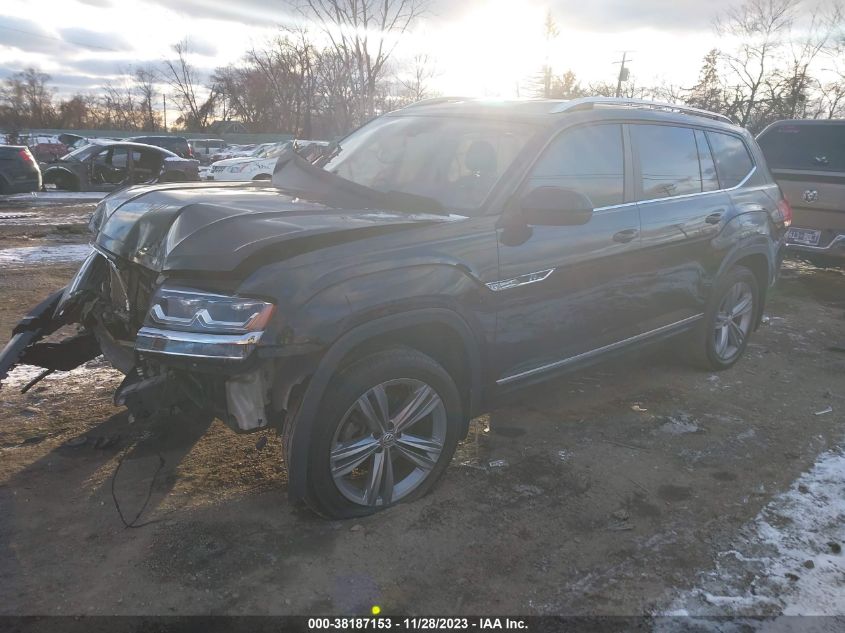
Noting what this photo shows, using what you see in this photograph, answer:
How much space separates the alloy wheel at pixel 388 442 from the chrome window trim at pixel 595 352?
50 centimetres

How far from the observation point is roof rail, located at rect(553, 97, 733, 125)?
3.72 m

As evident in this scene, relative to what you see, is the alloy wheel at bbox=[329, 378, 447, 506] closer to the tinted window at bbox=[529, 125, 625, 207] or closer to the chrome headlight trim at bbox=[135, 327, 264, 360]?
the chrome headlight trim at bbox=[135, 327, 264, 360]

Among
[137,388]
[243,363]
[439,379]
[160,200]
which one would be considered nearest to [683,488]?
[439,379]

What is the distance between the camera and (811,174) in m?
7.73

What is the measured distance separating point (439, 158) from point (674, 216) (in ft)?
5.43

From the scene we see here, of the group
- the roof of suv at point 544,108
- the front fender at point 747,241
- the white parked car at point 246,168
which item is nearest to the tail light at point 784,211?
the front fender at point 747,241

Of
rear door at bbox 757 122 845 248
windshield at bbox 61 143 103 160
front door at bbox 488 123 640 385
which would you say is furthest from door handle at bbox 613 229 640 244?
windshield at bbox 61 143 103 160

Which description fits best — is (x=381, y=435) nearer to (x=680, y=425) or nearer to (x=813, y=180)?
(x=680, y=425)

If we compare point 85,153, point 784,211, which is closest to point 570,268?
point 784,211

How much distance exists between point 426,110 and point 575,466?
2455 mm

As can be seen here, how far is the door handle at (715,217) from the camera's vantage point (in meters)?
4.43

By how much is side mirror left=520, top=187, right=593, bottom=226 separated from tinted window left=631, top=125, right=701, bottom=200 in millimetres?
1052

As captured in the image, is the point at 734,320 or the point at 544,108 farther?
the point at 734,320

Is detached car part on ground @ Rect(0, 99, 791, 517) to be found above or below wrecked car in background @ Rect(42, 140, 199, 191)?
below
